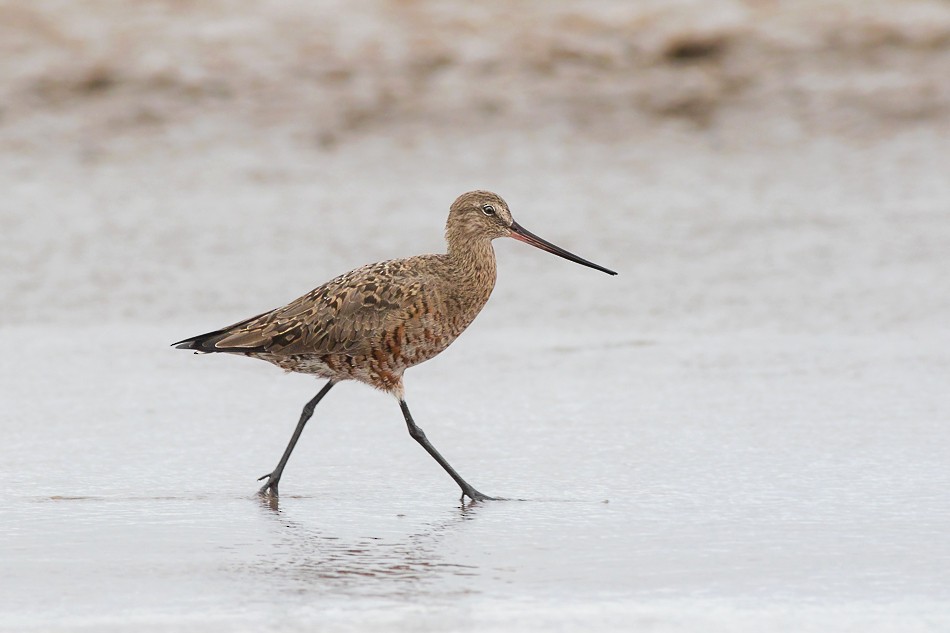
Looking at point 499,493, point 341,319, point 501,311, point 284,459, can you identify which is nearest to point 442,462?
point 499,493

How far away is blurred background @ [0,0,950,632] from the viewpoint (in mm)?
4387

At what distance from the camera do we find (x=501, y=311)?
8.37 m

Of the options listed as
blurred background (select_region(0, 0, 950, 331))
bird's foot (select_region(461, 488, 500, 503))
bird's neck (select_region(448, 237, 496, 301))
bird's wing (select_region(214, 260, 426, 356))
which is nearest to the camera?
bird's foot (select_region(461, 488, 500, 503))

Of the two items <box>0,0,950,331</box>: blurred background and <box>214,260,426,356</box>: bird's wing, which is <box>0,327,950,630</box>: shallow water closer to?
<box>214,260,426,356</box>: bird's wing

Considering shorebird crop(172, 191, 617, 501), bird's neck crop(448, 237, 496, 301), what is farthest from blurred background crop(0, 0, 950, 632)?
bird's neck crop(448, 237, 496, 301)

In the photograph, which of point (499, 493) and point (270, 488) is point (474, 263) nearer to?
point (499, 493)

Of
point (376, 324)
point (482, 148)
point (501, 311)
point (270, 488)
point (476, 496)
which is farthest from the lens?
point (482, 148)

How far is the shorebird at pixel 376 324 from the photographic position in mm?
5766

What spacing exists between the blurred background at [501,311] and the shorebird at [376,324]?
0.35 m

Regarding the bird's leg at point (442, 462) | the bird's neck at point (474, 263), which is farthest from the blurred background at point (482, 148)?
the bird's leg at point (442, 462)

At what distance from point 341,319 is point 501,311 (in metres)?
2.65

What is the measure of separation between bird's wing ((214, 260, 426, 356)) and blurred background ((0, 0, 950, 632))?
0.44 meters

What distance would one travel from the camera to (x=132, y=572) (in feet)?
14.4

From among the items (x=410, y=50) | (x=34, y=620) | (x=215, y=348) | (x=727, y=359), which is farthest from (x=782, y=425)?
(x=410, y=50)
